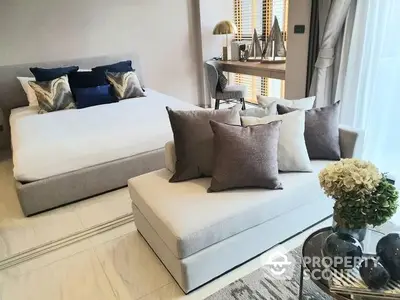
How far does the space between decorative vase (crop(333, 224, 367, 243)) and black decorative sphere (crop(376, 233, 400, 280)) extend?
8 centimetres

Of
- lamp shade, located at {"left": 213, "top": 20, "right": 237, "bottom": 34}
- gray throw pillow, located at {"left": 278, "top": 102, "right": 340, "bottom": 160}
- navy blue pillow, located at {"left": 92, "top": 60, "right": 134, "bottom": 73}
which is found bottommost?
gray throw pillow, located at {"left": 278, "top": 102, "right": 340, "bottom": 160}

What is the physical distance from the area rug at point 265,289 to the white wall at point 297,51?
230cm

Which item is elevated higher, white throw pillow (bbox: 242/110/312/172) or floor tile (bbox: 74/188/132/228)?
white throw pillow (bbox: 242/110/312/172)

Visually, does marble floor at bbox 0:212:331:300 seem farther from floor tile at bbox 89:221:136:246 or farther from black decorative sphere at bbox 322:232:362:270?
black decorative sphere at bbox 322:232:362:270

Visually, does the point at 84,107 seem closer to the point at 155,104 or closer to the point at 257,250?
the point at 155,104

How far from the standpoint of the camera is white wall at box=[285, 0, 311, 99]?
10.8 ft

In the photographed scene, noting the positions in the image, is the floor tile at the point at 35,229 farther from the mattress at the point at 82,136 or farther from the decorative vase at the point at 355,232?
the decorative vase at the point at 355,232

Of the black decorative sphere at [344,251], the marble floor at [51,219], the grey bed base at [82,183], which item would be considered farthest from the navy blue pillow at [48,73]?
the black decorative sphere at [344,251]

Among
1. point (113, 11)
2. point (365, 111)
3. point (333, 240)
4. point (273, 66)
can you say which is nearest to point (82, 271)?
point (333, 240)

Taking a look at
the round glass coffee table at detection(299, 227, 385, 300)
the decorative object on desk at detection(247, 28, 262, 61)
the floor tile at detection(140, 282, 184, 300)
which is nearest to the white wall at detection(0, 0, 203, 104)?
the decorative object on desk at detection(247, 28, 262, 61)

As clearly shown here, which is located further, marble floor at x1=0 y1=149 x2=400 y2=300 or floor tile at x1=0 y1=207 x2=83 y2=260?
floor tile at x1=0 y1=207 x2=83 y2=260

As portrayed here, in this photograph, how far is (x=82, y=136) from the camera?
9.35ft

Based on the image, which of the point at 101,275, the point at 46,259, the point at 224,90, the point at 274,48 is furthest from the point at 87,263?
the point at 274,48

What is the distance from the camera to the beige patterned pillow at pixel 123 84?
4.02 meters
